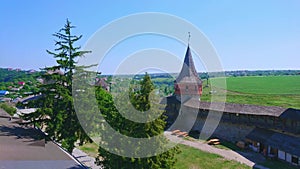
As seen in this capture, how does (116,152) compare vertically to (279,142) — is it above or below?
above

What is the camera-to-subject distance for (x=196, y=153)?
2062 centimetres

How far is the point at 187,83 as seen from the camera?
29.5 m

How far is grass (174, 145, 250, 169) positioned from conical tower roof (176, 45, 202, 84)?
1055 cm

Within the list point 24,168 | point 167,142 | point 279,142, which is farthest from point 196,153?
point 24,168

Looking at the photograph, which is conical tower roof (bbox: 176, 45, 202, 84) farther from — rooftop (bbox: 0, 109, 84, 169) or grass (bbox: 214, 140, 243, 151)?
rooftop (bbox: 0, 109, 84, 169)

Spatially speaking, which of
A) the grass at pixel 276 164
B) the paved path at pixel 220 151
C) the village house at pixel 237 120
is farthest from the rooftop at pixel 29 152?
the village house at pixel 237 120

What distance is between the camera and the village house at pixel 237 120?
789 inches

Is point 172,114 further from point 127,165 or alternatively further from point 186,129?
point 127,165

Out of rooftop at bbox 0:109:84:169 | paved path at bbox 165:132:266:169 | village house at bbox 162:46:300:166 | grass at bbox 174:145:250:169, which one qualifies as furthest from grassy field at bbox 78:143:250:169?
rooftop at bbox 0:109:84:169

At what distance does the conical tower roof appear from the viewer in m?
29.7

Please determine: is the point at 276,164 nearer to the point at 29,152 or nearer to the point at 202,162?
the point at 202,162

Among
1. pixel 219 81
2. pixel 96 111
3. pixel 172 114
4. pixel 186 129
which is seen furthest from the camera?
pixel 219 81

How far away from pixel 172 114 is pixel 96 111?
15.2 m

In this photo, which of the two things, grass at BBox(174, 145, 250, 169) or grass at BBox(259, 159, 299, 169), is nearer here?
grass at BBox(174, 145, 250, 169)
